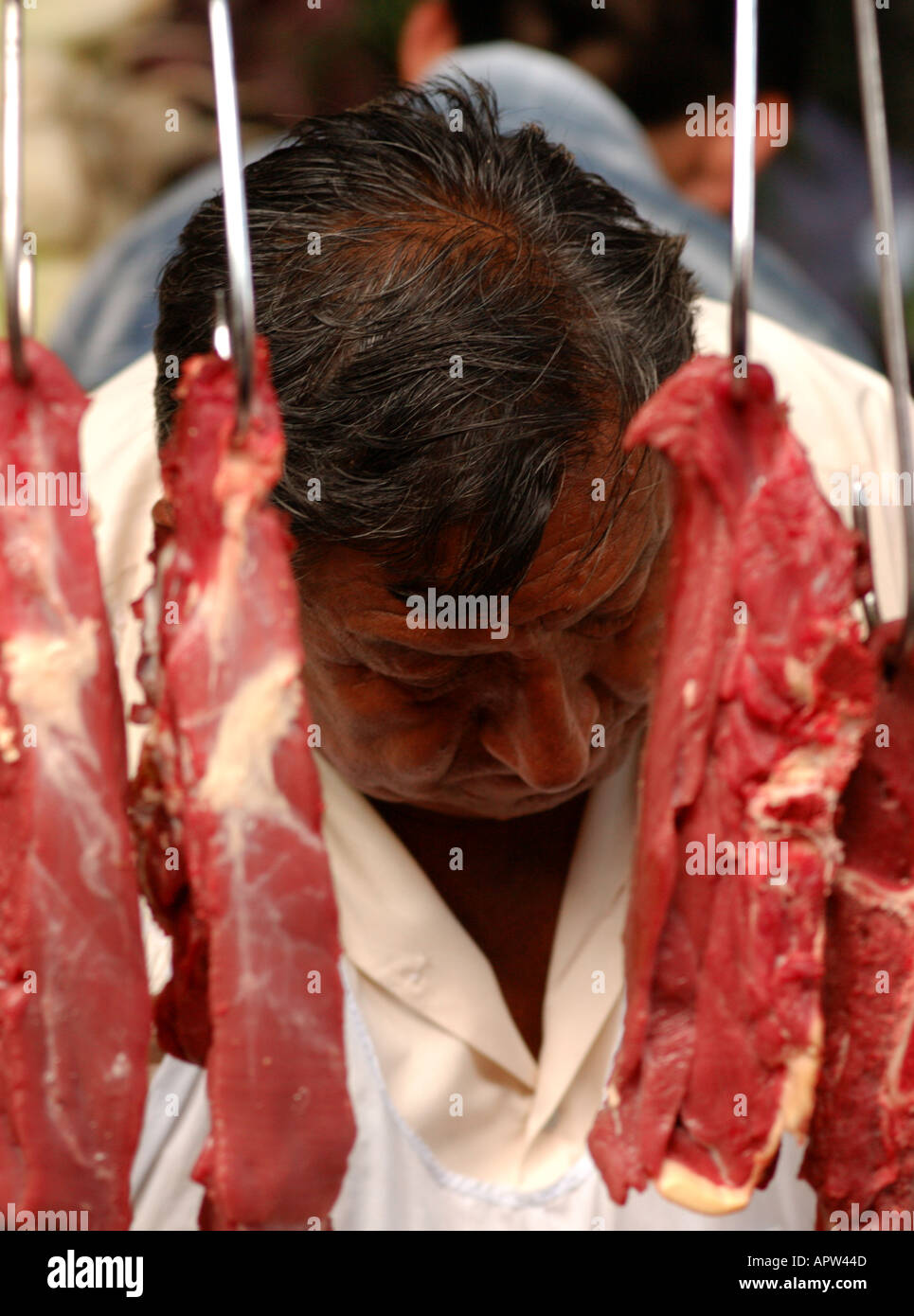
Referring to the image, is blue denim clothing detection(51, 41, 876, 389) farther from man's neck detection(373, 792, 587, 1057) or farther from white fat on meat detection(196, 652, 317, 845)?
white fat on meat detection(196, 652, 317, 845)

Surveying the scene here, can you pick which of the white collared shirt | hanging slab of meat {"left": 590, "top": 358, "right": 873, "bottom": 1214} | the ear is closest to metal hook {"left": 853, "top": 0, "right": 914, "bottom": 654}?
hanging slab of meat {"left": 590, "top": 358, "right": 873, "bottom": 1214}

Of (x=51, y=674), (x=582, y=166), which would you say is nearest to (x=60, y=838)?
(x=51, y=674)

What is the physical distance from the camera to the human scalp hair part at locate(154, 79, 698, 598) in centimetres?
93

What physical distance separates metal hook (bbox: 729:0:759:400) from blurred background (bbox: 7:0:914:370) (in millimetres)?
1438

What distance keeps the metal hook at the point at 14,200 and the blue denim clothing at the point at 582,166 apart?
1.19 m

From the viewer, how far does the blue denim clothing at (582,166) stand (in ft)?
6.09

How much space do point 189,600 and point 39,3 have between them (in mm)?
1742

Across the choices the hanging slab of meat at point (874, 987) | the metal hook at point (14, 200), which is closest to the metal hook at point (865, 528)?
the hanging slab of meat at point (874, 987)

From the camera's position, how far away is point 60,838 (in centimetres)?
68

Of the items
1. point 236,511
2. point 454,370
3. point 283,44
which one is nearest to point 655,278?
point 454,370

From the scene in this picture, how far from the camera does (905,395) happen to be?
0.64 m

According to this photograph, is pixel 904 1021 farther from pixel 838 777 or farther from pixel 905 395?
pixel 905 395

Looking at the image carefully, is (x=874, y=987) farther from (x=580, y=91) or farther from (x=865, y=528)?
(x=580, y=91)

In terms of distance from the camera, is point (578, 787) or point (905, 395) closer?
point (905, 395)
